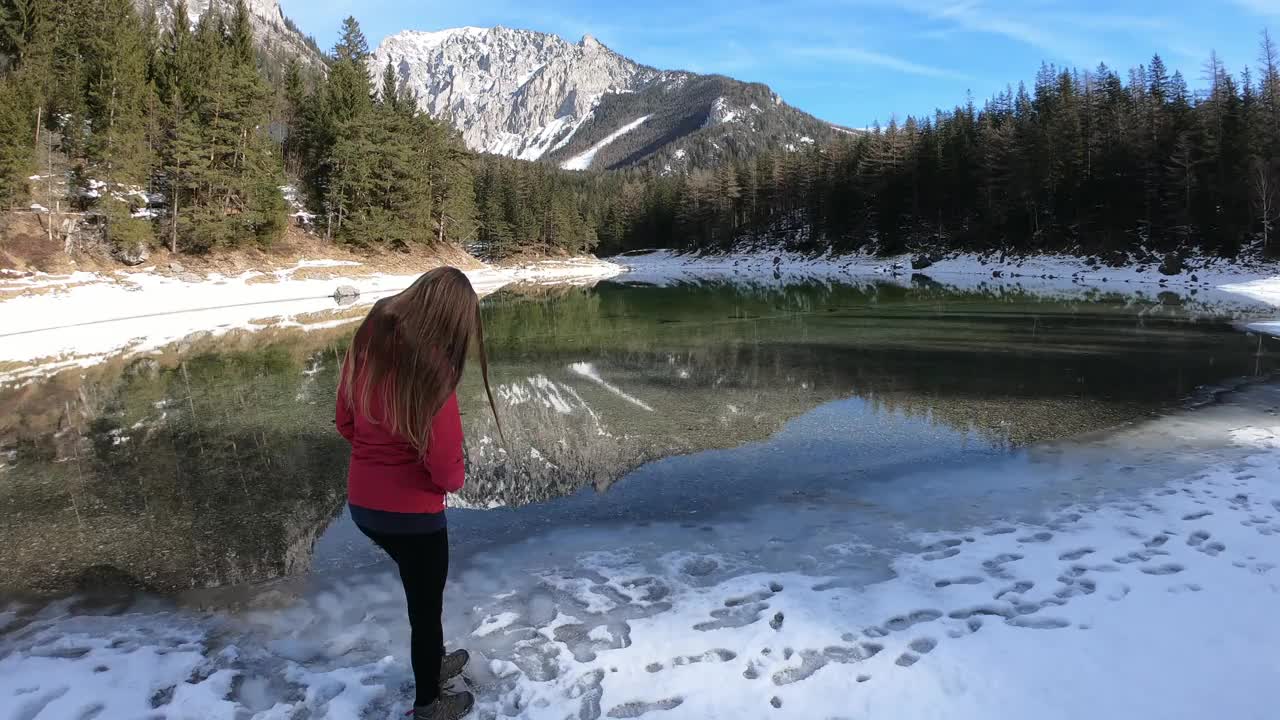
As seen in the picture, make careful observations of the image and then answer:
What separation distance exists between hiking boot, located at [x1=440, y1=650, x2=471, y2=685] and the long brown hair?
1.40m

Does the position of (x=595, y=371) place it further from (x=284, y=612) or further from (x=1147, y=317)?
(x=1147, y=317)

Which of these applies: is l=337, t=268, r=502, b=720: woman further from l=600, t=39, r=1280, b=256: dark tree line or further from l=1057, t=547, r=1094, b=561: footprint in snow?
l=600, t=39, r=1280, b=256: dark tree line

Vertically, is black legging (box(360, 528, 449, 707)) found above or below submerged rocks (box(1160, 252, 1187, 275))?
below

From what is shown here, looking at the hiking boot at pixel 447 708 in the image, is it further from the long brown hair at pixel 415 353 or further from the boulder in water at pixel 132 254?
the boulder in water at pixel 132 254

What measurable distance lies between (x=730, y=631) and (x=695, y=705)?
2.56 feet

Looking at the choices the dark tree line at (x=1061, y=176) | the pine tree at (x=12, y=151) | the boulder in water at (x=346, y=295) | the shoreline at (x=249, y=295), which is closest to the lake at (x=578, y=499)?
the shoreline at (x=249, y=295)

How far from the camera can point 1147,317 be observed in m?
22.8

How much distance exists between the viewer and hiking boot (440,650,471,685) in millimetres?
3539

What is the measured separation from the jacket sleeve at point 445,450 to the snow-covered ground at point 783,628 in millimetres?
1273

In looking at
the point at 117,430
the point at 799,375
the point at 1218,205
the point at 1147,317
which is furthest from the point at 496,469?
the point at 1218,205

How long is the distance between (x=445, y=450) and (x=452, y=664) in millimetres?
1387

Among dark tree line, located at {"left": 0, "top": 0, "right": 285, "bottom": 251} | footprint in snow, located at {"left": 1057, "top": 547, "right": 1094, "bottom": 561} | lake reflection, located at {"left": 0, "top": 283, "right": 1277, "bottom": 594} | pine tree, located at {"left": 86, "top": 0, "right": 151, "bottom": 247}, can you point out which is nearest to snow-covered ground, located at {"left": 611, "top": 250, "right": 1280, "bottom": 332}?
lake reflection, located at {"left": 0, "top": 283, "right": 1277, "bottom": 594}

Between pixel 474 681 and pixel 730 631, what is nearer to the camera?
pixel 474 681

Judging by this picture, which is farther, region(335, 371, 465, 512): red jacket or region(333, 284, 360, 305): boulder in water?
region(333, 284, 360, 305): boulder in water
